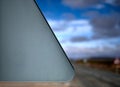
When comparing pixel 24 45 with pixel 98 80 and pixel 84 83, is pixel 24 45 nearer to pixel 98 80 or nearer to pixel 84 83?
pixel 84 83

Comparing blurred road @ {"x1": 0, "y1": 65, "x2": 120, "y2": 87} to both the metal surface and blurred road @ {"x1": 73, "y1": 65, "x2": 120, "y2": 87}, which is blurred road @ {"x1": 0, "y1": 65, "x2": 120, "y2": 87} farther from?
the metal surface

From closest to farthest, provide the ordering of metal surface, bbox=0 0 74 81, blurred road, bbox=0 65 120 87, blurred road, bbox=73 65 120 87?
metal surface, bbox=0 0 74 81
blurred road, bbox=0 65 120 87
blurred road, bbox=73 65 120 87

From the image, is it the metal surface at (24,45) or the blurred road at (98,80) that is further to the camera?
the blurred road at (98,80)

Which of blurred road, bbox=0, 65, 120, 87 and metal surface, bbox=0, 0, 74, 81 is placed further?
blurred road, bbox=0, 65, 120, 87

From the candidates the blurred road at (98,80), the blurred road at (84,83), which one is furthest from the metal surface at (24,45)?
the blurred road at (98,80)

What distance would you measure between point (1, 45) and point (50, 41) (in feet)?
1.46

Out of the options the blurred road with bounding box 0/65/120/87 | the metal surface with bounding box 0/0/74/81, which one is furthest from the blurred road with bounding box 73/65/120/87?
the metal surface with bounding box 0/0/74/81

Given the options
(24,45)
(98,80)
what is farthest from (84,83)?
(24,45)

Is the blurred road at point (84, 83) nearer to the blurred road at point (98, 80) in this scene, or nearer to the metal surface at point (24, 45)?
the blurred road at point (98, 80)

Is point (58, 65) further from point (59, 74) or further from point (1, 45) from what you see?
point (1, 45)

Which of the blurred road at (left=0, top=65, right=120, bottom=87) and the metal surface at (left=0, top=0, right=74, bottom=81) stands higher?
the blurred road at (left=0, top=65, right=120, bottom=87)

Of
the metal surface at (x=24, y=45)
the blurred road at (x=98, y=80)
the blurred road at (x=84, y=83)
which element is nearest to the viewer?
the metal surface at (x=24, y=45)

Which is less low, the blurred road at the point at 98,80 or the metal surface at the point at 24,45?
the blurred road at the point at 98,80

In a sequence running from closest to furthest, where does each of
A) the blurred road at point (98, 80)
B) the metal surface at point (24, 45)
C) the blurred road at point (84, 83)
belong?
the metal surface at point (24, 45) < the blurred road at point (84, 83) < the blurred road at point (98, 80)
